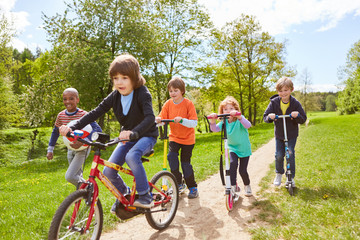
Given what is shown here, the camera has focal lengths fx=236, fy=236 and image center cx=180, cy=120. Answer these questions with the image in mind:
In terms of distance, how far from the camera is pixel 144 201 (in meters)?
3.19

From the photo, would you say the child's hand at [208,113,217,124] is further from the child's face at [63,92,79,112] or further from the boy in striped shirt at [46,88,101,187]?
the child's face at [63,92,79,112]

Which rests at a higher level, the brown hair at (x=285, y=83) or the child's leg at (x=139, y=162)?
the brown hair at (x=285, y=83)

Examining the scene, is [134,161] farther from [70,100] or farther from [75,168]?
[70,100]

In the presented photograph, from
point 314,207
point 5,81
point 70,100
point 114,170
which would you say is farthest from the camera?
point 5,81

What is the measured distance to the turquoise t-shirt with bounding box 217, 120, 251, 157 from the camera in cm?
488

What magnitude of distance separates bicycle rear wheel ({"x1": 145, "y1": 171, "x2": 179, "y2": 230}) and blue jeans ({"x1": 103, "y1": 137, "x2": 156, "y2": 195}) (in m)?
0.45

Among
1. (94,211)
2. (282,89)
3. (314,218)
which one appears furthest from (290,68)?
(94,211)

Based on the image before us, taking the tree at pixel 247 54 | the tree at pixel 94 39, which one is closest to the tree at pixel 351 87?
the tree at pixel 247 54

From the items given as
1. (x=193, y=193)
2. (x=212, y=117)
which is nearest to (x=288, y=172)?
(x=193, y=193)

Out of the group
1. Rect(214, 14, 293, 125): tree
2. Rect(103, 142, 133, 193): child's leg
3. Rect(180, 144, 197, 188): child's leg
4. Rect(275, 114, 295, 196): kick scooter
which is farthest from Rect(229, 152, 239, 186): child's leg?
Rect(214, 14, 293, 125): tree

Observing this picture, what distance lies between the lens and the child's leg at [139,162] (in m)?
3.06

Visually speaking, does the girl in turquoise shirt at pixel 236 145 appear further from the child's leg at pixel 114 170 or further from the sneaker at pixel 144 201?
the child's leg at pixel 114 170

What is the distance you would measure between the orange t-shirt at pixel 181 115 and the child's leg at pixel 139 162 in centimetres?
175

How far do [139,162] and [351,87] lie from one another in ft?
202
